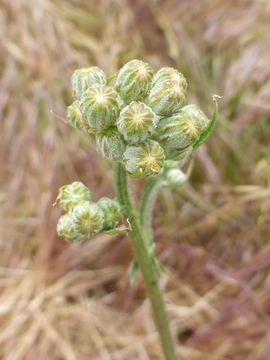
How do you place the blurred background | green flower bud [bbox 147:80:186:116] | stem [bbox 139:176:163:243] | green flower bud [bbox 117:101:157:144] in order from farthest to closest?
the blurred background → stem [bbox 139:176:163:243] → green flower bud [bbox 147:80:186:116] → green flower bud [bbox 117:101:157:144]

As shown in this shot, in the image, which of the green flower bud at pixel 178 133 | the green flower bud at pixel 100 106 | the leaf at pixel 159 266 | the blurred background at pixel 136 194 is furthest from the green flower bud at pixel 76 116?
the blurred background at pixel 136 194

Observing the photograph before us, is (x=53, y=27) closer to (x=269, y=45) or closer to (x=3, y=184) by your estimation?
(x=3, y=184)

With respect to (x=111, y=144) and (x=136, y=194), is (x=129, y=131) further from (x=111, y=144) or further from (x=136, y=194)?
(x=136, y=194)

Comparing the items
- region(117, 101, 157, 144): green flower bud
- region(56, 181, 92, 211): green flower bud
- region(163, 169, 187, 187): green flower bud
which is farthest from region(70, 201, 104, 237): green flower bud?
region(163, 169, 187, 187): green flower bud

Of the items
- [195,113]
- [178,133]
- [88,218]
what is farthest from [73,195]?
[195,113]

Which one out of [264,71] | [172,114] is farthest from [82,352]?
[264,71]

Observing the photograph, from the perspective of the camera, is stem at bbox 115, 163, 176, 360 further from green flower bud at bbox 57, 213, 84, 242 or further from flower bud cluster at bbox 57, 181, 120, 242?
green flower bud at bbox 57, 213, 84, 242

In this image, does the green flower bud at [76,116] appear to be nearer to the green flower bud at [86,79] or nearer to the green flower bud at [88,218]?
the green flower bud at [86,79]
